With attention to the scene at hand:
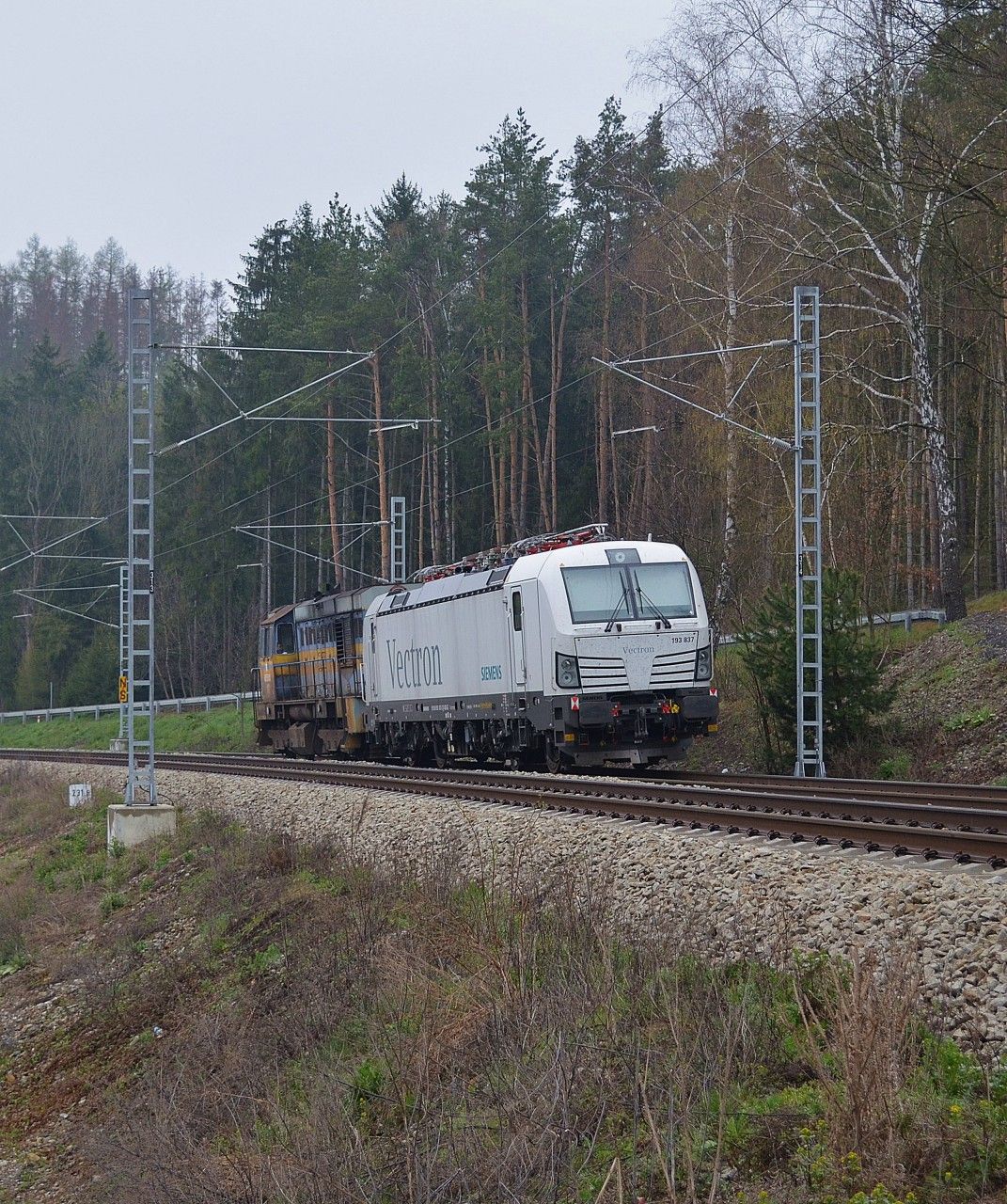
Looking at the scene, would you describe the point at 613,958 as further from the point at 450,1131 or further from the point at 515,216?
the point at 515,216

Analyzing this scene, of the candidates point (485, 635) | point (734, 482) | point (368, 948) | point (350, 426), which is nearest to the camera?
point (368, 948)

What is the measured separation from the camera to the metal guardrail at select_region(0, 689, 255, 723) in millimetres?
55188

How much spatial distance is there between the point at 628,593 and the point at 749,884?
10.7 meters

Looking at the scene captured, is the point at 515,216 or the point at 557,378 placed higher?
the point at 515,216

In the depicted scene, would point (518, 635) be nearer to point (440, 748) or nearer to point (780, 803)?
point (440, 748)

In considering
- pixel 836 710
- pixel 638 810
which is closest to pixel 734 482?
pixel 836 710

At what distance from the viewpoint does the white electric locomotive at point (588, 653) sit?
19906 mm

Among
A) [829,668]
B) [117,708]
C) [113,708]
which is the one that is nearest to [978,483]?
[829,668]

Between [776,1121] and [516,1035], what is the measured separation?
2056mm

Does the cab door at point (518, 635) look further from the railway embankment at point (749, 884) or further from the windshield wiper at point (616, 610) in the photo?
the railway embankment at point (749, 884)

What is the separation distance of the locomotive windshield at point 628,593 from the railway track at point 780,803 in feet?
7.47

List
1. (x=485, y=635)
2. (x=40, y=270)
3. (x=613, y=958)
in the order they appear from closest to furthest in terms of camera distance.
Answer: (x=613, y=958) < (x=485, y=635) < (x=40, y=270)

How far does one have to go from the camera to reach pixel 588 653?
19.9 metres

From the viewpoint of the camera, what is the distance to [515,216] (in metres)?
47.7
